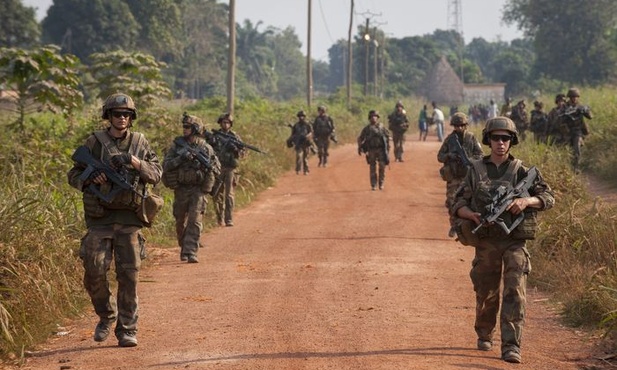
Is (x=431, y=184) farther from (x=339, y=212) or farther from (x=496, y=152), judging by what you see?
(x=496, y=152)

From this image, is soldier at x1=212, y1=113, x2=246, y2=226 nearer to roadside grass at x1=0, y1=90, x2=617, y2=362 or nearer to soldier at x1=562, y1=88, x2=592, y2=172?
roadside grass at x1=0, y1=90, x2=617, y2=362

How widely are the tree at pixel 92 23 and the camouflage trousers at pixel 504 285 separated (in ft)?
186

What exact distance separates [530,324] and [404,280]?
2.26m

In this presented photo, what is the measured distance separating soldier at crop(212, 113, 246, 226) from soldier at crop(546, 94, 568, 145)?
25.0 ft

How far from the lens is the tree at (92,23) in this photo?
205 ft

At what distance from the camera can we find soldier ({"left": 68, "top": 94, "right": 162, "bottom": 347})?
765cm

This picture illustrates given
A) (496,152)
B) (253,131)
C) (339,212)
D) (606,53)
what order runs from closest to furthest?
(496,152) < (339,212) < (253,131) < (606,53)

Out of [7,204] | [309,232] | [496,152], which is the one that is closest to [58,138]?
[309,232]

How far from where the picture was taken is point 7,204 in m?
9.28

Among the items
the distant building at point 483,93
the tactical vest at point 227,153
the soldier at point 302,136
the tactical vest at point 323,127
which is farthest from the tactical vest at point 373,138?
the distant building at point 483,93

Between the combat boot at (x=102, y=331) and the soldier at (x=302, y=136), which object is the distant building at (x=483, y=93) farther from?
the combat boot at (x=102, y=331)

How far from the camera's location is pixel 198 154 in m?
12.4

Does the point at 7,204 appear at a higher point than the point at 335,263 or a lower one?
higher

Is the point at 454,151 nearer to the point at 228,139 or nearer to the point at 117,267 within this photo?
the point at 228,139
